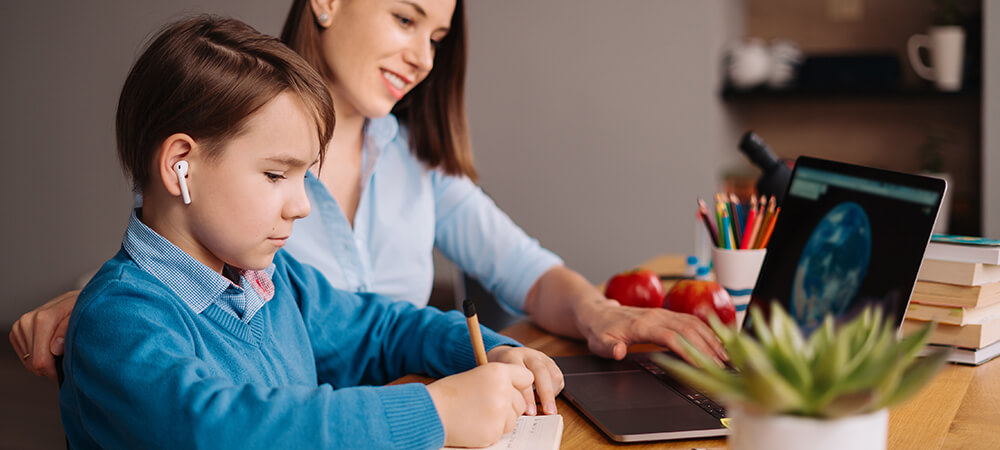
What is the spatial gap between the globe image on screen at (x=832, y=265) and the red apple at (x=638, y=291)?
37 centimetres

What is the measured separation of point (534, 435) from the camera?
0.81 m

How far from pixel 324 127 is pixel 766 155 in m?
0.76

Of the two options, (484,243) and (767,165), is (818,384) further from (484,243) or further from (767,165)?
(484,243)

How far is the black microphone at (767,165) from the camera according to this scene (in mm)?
1345

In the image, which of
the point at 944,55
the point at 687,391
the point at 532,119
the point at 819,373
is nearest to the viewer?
the point at 819,373

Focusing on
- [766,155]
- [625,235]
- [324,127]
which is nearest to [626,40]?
[625,235]

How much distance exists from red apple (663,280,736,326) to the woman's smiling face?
574 millimetres

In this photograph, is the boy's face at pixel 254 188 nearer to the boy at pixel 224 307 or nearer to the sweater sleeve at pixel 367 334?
the boy at pixel 224 307

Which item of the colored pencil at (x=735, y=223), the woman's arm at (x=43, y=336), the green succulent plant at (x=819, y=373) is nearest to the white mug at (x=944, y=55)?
the colored pencil at (x=735, y=223)

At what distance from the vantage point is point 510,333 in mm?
1379

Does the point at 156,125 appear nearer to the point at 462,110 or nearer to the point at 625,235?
the point at 462,110

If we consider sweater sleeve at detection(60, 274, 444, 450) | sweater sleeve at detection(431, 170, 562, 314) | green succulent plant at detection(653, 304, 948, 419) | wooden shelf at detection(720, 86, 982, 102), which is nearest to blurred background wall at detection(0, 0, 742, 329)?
wooden shelf at detection(720, 86, 982, 102)

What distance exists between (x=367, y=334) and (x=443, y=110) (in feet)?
1.91

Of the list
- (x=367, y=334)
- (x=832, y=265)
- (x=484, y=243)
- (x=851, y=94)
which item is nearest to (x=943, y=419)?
(x=832, y=265)
